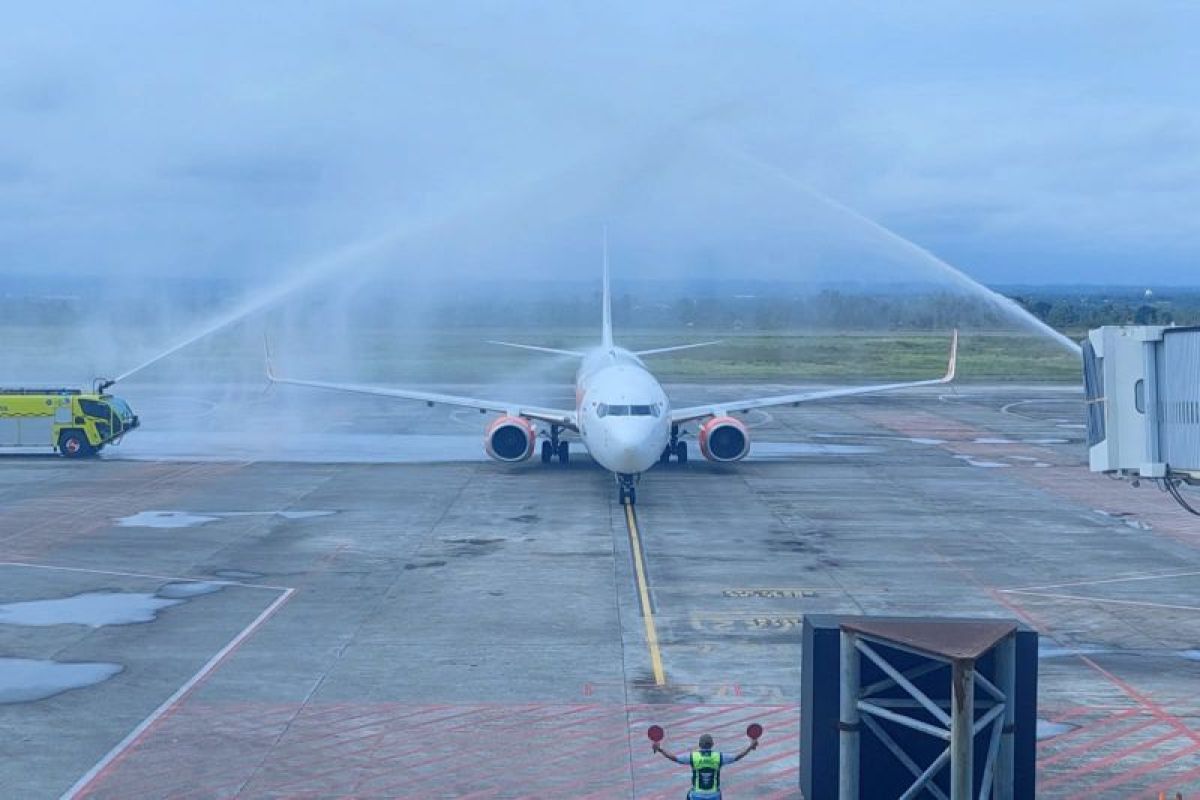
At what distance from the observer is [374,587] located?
118ft

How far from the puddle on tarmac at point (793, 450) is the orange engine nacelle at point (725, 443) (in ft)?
17.1

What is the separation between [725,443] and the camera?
58.6m

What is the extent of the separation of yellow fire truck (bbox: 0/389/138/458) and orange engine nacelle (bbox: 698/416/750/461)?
26.2 metres

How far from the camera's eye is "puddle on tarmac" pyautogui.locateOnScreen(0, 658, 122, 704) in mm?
26188

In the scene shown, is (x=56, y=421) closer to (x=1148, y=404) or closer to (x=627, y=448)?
(x=627, y=448)

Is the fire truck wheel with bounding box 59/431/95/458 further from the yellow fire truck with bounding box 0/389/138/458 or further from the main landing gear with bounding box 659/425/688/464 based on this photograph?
the main landing gear with bounding box 659/425/688/464

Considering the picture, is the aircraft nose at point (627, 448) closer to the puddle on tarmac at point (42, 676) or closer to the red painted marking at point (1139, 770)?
the puddle on tarmac at point (42, 676)

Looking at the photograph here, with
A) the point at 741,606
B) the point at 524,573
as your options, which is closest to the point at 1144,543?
the point at 741,606

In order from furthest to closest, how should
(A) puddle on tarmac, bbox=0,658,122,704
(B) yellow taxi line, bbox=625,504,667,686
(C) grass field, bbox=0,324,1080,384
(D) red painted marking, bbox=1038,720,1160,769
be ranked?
(C) grass field, bbox=0,324,1080,384
(B) yellow taxi line, bbox=625,504,667,686
(A) puddle on tarmac, bbox=0,658,122,704
(D) red painted marking, bbox=1038,720,1160,769

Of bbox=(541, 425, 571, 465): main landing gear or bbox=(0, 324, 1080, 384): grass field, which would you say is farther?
bbox=(0, 324, 1080, 384): grass field

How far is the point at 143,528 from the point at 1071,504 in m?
30.3

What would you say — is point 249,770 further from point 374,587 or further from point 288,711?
point 374,587

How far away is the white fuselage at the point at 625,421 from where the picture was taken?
48.0 metres

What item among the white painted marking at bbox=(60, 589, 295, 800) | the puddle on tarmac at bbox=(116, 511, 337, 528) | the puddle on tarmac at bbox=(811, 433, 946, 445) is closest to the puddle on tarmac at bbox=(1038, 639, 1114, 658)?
the white painted marking at bbox=(60, 589, 295, 800)
